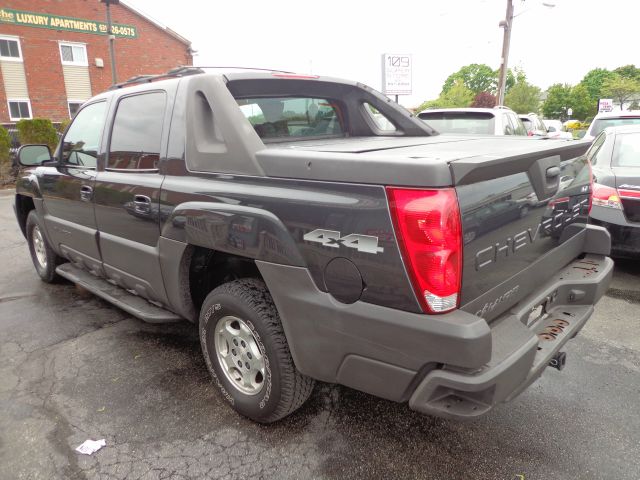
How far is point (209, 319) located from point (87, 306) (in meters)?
2.41

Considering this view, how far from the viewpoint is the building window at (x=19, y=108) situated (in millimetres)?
23969

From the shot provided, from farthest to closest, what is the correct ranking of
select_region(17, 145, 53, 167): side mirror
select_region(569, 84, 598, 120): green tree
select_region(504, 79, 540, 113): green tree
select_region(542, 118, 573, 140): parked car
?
select_region(569, 84, 598, 120): green tree < select_region(504, 79, 540, 113): green tree < select_region(542, 118, 573, 140): parked car < select_region(17, 145, 53, 167): side mirror

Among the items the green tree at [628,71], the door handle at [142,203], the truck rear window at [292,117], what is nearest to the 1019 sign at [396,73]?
the truck rear window at [292,117]

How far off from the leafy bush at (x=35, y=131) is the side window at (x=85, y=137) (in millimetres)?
11789

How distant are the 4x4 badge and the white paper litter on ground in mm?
1621

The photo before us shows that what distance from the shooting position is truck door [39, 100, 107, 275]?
3.65 m

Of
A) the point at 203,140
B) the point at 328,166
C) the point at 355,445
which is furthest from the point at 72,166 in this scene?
the point at 355,445

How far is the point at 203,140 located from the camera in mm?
2633

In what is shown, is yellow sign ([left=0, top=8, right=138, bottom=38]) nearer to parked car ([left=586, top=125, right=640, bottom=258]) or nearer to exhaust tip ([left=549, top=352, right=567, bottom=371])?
parked car ([left=586, top=125, right=640, bottom=258])

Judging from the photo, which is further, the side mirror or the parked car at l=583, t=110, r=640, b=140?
the parked car at l=583, t=110, r=640, b=140

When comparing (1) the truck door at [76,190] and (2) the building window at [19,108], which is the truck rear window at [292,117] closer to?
(1) the truck door at [76,190]

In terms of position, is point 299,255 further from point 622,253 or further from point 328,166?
point 622,253

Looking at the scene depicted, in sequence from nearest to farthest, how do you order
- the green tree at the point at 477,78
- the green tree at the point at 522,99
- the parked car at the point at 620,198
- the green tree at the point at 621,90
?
the parked car at the point at 620,198, the green tree at the point at 522,99, the green tree at the point at 621,90, the green tree at the point at 477,78

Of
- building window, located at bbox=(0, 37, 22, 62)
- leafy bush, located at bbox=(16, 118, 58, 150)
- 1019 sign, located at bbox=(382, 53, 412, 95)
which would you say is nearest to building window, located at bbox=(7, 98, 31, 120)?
building window, located at bbox=(0, 37, 22, 62)
